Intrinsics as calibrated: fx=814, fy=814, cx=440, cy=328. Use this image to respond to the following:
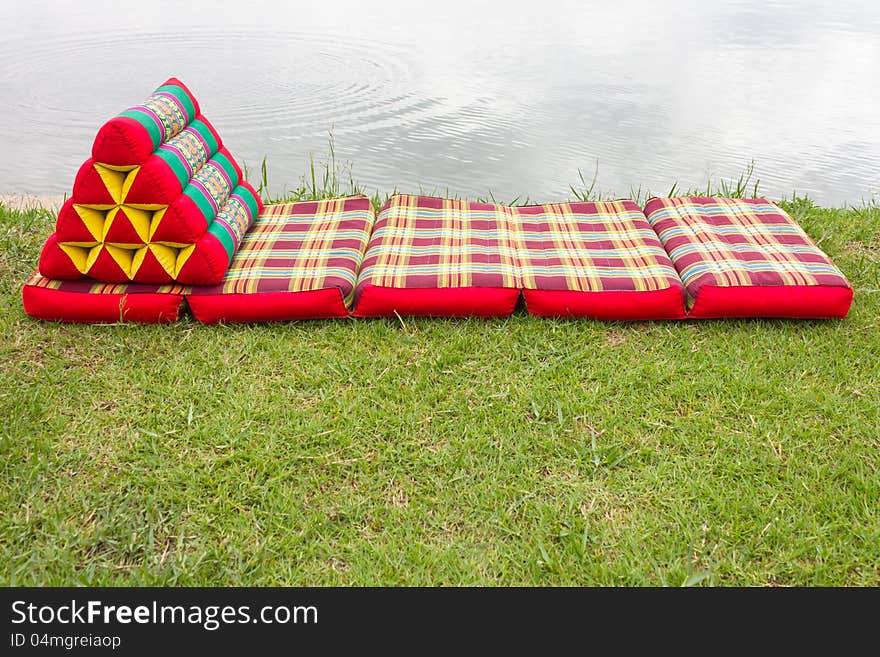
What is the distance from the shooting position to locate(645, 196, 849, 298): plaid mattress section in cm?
318

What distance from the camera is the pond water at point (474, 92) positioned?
18.1 ft

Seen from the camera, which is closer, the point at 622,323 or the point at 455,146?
the point at 622,323

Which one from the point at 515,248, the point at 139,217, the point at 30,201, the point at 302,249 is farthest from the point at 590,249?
the point at 30,201

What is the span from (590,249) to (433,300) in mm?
772

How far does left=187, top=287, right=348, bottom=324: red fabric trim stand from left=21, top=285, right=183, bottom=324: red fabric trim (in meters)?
0.11

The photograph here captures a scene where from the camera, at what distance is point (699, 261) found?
3.30 meters

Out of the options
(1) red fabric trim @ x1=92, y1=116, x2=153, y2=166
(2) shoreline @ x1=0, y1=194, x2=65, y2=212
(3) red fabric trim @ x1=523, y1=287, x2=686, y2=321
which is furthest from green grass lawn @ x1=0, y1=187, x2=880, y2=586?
(2) shoreline @ x1=0, y1=194, x2=65, y2=212

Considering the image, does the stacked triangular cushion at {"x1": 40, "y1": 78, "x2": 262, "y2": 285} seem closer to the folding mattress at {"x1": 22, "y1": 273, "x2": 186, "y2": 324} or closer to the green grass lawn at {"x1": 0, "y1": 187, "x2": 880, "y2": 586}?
the folding mattress at {"x1": 22, "y1": 273, "x2": 186, "y2": 324}

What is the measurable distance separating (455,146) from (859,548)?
4255 mm

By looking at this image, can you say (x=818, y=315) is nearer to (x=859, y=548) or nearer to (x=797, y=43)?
(x=859, y=548)

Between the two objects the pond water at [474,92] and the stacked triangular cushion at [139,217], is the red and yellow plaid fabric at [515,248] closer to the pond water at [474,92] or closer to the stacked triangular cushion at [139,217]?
the stacked triangular cushion at [139,217]

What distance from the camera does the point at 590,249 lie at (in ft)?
11.4

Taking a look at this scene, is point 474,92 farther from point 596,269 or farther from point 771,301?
point 771,301
